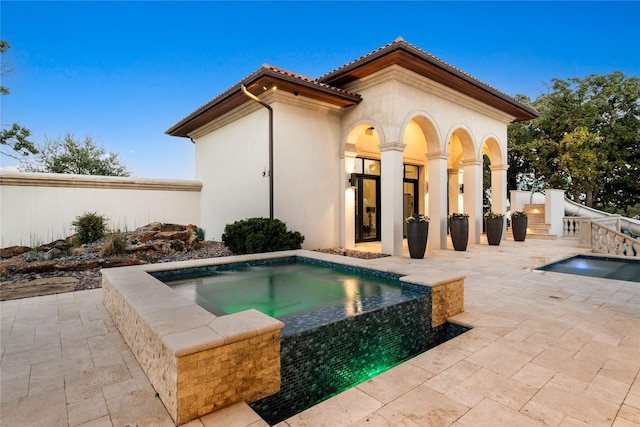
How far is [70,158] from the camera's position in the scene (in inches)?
693

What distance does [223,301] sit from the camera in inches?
174

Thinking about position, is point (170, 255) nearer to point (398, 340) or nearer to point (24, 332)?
point (24, 332)

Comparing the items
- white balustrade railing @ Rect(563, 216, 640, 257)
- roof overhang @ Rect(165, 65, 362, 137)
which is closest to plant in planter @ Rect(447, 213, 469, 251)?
white balustrade railing @ Rect(563, 216, 640, 257)

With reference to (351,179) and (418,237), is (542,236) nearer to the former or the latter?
(418,237)

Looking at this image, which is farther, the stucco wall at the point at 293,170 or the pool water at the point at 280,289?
the stucco wall at the point at 293,170

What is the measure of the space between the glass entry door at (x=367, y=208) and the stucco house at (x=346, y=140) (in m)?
0.04

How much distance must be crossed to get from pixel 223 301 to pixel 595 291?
225 inches

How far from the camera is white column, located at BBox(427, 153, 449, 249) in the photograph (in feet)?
30.5

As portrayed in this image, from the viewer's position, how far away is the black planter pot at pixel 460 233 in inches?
359

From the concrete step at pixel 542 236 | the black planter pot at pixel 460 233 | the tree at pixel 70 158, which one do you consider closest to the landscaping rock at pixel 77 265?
the black planter pot at pixel 460 233

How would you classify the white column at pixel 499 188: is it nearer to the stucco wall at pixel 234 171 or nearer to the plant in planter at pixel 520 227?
the plant in planter at pixel 520 227

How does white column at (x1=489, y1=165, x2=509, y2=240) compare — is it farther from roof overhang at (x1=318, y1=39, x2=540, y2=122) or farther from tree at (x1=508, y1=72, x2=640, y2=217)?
tree at (x1=508, y1=72, x2=640, y2=217)

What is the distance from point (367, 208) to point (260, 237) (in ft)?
15.7

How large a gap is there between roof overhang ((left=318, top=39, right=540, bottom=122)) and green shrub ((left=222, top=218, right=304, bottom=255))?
426cm
